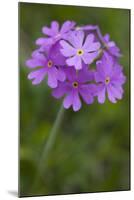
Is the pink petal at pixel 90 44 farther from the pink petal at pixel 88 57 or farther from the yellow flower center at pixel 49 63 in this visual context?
the yellow flower center at pixel 49 63

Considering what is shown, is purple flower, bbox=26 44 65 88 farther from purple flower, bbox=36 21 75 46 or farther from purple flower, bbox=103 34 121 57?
purple flower, bbox=103 34 121 57

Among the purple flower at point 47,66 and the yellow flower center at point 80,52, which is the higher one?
the yellow flower center at point 80,52

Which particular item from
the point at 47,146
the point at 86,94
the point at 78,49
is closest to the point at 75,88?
the point at 86,94

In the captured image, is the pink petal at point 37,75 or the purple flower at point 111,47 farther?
the purple flower at point 111,47

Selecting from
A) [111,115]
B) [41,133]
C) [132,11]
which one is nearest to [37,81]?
[41,133]

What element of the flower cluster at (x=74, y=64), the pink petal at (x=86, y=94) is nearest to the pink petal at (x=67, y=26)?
the flower cluster at (x=74, y=64)

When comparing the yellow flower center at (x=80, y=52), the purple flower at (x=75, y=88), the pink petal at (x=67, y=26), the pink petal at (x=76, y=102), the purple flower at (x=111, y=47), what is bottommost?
the pink petal at (x=76, y=102)

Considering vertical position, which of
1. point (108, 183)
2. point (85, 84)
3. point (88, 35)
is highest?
point (88, 35)

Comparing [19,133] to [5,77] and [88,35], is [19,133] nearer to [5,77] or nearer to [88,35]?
[5,77]
